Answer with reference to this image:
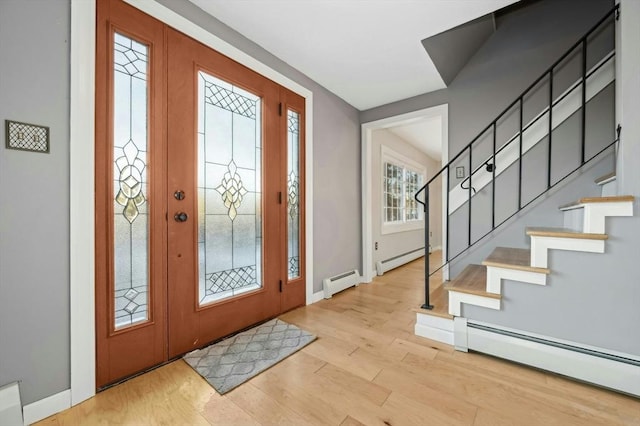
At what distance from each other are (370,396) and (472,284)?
1.09m

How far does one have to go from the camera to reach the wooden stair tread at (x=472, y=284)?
161cm

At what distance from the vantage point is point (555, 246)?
140cm

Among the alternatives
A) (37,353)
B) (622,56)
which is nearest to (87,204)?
(37,353)

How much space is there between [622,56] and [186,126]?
2538 millimetres

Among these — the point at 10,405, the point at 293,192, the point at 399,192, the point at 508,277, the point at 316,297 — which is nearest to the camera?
the point at 10,405

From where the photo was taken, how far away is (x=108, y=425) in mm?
1075

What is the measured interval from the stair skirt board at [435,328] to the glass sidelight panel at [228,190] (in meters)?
1.34

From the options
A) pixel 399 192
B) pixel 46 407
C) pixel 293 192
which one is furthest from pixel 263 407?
pixel 399 192

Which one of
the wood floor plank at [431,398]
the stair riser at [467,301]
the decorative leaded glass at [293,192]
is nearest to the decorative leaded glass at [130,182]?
the decorative leaded glass at [293,192]

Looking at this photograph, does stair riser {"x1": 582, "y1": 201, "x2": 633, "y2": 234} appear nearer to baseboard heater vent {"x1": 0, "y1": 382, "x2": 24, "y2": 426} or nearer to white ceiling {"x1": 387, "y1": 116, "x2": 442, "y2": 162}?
white ceiling {"x1": 387, "y1": 116, "x2": 442, "y2": 162}

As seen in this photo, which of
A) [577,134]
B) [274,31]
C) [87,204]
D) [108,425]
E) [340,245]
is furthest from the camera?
[340,245]

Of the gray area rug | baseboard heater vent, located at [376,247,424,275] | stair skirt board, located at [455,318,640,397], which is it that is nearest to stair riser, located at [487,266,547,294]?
stair skirt board, located at [455,318,640,397]

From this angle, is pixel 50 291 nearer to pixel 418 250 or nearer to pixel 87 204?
pixel 87 204

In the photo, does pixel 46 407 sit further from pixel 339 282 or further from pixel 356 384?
pixel 339 282
